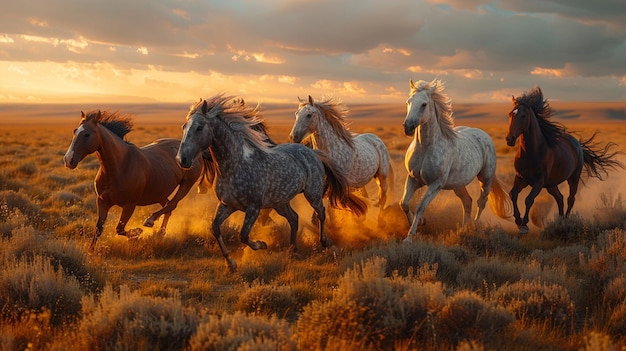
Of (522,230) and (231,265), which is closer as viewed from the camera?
(231,265)

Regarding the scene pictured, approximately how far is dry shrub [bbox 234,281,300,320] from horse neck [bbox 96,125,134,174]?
3381mm

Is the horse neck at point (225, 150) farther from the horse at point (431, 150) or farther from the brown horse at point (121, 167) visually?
the horse at point (431, 150)

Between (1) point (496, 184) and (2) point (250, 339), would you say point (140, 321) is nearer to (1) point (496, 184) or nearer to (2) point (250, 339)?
(2) point (250, 339)

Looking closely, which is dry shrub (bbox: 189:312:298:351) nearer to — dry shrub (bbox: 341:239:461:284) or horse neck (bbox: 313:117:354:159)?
dry shrub (bbox: 341:239:461:284)

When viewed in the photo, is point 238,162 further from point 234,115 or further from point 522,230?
point 522,230

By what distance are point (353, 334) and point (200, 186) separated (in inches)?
229

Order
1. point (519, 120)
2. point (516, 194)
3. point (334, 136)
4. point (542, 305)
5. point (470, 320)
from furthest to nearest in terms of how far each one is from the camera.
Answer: point (516, 194), point (519, 120), point (334, 136), point (542, 305), point (470, 320)

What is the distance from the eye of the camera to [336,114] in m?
10.1

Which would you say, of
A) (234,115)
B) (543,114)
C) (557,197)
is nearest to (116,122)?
(234,115)

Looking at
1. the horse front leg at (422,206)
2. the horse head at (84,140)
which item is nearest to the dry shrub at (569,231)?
the horse front leg at (422,206)

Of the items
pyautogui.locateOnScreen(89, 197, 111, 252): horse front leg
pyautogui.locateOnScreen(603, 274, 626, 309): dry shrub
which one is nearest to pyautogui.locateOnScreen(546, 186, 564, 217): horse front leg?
pyautogui.locateOnScreen(603, 274, 626, 309): dry shrub

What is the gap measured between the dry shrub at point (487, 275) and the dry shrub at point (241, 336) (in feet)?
9.99

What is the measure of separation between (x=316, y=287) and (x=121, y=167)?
366 centimetres

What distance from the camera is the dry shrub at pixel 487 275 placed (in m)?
7.03
